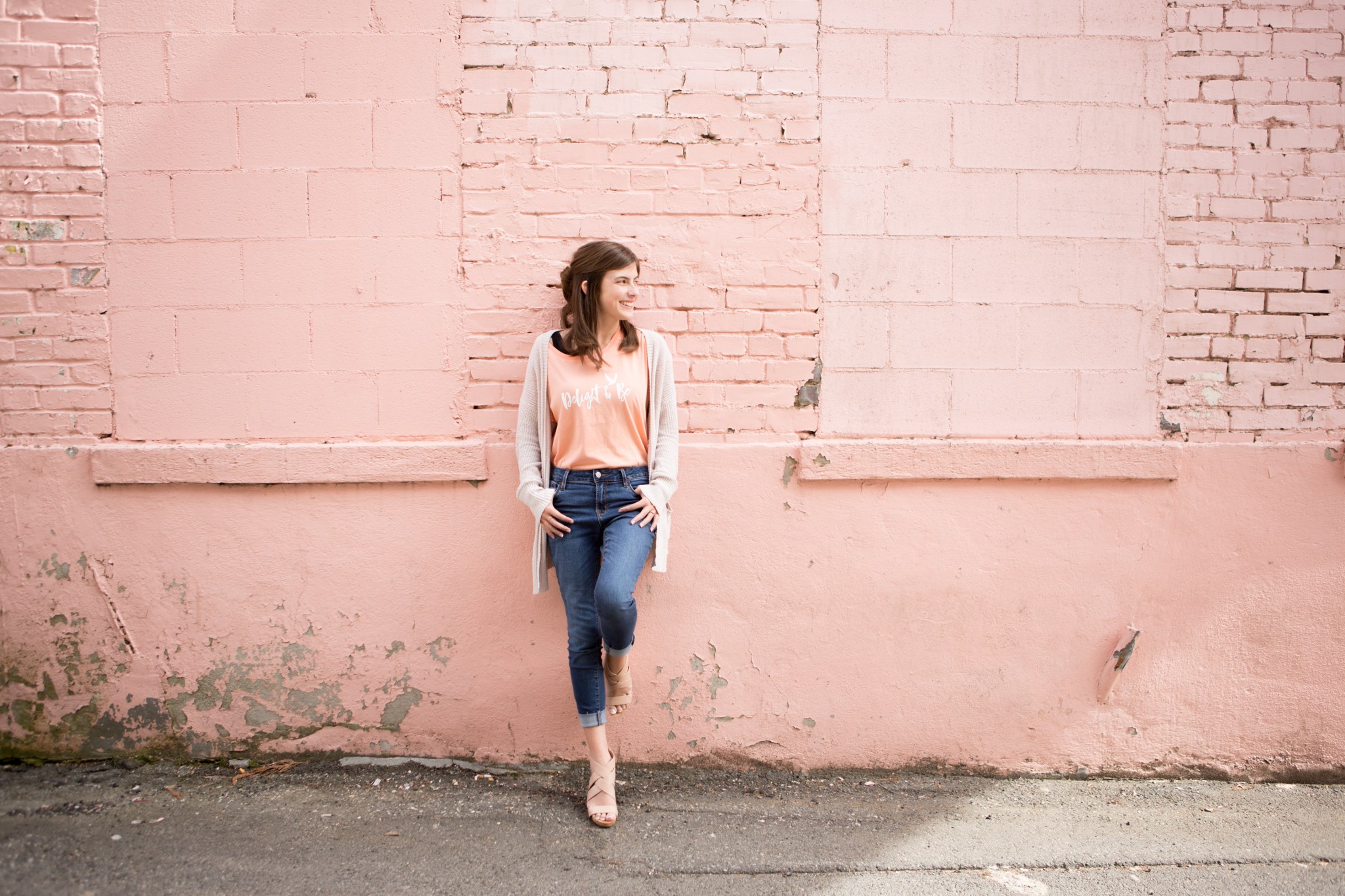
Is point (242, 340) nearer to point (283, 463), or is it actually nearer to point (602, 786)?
point (283, 463)

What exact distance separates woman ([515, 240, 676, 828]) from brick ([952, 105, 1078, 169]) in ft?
4.68

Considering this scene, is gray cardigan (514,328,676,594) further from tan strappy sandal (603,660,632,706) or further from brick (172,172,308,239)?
brick (172,172,308,239)

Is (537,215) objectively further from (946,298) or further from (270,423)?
(946,298)

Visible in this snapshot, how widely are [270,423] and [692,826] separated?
7.51 ft

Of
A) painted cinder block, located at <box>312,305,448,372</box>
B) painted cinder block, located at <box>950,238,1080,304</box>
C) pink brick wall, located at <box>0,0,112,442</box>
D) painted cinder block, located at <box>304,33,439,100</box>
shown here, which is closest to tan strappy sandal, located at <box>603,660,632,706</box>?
painted cinder block, located at <box>312,305,448,372</box>

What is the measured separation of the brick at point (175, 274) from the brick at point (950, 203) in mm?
2614

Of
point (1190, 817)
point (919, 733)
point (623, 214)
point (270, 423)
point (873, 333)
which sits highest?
point (623, 214)

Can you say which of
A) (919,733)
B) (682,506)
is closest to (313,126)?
(682,506)

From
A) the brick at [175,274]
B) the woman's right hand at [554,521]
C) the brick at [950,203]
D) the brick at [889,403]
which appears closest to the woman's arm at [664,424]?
the woman's right hand at [554,521]

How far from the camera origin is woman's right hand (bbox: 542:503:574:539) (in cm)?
297

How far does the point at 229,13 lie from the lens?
3.28m

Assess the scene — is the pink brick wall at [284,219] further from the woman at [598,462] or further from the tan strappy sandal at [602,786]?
the tan strappy sandal at [602,786]

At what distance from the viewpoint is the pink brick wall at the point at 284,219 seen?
3.29 meters

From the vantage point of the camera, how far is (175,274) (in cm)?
332
